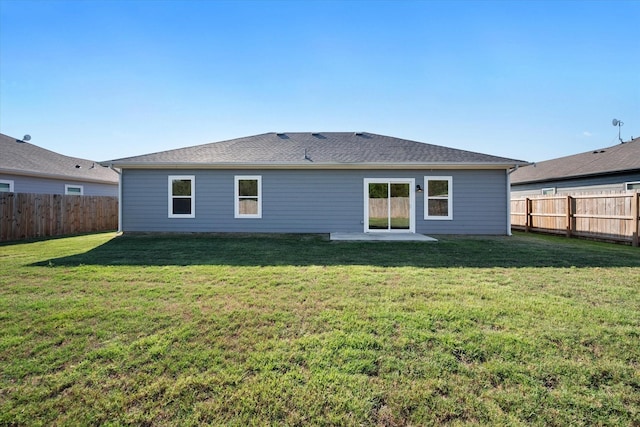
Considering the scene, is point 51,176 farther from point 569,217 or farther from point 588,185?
point 588,185

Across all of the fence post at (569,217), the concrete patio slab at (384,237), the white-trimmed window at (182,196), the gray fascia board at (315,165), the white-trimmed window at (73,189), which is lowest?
the concrete patio slab at (384,237)

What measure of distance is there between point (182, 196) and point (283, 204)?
375cm

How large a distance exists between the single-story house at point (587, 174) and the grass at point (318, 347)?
10724 mm

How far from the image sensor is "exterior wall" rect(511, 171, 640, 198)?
1264 centimetres

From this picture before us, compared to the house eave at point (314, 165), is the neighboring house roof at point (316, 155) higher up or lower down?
higher up

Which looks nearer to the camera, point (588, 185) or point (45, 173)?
point (45, 173)

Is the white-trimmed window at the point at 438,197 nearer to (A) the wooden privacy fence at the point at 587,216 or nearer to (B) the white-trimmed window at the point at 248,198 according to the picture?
(A) the wooden privacy fence at the point at 587,216

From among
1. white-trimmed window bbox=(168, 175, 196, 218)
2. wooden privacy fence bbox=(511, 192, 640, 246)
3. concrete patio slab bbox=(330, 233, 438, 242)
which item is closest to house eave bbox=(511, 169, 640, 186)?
wooden privacy fence bbox=(511, 192, 640, 246)

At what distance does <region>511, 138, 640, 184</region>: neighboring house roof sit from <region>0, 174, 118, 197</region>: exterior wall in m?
21.3

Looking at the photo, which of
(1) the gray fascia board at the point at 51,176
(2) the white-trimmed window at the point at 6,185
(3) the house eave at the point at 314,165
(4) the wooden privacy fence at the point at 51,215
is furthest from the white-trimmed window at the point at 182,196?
(2) the white-trimmed window at the point at 6,185

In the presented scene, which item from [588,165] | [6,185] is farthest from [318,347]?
[588,165]

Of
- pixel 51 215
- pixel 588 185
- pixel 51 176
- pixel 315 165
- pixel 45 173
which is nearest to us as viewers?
pixel 315 165

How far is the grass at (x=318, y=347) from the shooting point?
196cm

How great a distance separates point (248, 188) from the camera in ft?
35.9
